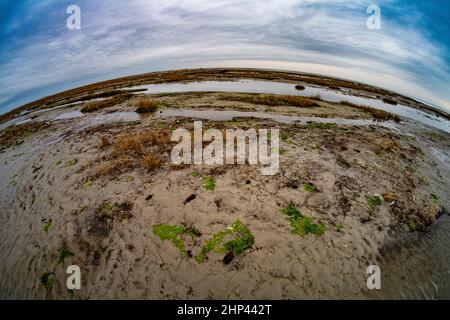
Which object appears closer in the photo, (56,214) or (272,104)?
(56,214)

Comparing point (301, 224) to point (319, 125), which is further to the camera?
point (319, 125)

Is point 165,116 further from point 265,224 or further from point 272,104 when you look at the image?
point 265,224

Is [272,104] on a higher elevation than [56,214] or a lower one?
higher

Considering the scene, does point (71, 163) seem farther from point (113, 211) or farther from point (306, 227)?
point (306, 227)

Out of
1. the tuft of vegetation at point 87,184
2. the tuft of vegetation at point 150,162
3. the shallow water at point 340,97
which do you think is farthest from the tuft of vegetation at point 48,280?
the shallow water at point 340,97

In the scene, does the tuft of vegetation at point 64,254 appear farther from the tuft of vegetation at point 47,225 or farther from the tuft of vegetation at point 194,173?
the tuft of vegetation at point 194,173

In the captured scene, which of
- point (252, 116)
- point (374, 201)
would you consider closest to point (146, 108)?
point (252, 116)
